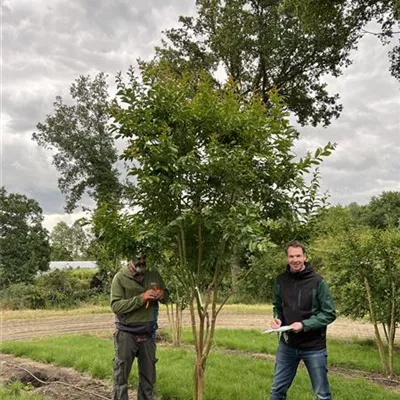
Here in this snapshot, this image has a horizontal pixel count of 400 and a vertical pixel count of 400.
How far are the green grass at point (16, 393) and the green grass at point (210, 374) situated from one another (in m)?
1.36

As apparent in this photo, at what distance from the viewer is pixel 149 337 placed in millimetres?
5340

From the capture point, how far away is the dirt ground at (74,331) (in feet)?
22.5

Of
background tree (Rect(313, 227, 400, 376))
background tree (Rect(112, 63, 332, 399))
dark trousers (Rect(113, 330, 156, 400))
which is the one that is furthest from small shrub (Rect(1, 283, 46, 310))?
background tree (Rect(112, 63, 332, 399))

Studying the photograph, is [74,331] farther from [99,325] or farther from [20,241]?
[20,241]

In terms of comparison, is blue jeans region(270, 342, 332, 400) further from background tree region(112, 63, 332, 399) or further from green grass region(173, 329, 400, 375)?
green grass region(173, 329, 400, 375)

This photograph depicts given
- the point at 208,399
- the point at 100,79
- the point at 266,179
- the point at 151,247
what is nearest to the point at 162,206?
the point at 151,247

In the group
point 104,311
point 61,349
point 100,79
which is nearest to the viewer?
point 61,349

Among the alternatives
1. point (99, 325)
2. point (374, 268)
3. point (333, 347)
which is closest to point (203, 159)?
point (374, 268)

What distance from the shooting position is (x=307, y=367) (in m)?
4.41

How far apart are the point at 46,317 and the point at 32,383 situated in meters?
14.1

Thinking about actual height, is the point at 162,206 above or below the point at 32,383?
above

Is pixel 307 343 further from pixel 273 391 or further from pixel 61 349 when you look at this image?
pixel 61 349

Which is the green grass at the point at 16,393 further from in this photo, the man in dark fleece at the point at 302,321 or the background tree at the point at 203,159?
the man in dark fleece at the point at 302,321

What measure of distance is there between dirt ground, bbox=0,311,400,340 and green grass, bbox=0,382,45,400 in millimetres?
8171
